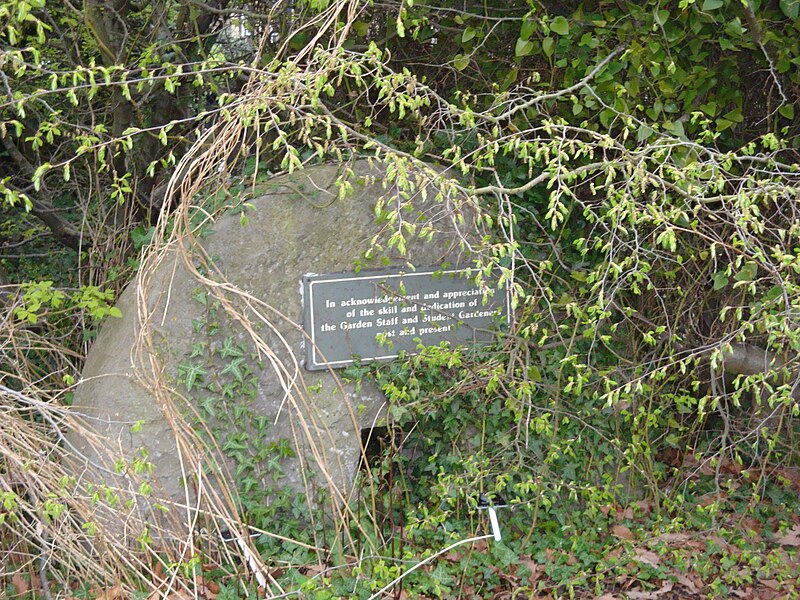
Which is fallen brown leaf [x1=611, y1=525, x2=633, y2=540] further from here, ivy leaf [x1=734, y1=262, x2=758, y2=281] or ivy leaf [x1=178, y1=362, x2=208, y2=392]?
ivy leaf [x1=178, y1=362, x2=208, y2=392]

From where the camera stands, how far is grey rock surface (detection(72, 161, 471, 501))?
4066 mm

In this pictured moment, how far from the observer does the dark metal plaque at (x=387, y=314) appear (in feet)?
14.0

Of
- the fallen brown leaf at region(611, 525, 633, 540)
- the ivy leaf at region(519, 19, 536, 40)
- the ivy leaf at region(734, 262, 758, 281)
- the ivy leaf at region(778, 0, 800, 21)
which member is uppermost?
the ivy leaf at region(778, 0, 800, 21)

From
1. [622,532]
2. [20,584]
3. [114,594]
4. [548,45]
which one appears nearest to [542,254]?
[548,45]

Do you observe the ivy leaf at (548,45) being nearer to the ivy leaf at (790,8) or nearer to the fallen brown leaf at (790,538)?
the ivy leaf at (790,8)

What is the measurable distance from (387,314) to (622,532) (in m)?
1.67

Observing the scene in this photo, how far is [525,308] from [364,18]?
197 centimetres

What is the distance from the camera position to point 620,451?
4520 mm

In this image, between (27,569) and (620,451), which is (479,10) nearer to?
(620,451)

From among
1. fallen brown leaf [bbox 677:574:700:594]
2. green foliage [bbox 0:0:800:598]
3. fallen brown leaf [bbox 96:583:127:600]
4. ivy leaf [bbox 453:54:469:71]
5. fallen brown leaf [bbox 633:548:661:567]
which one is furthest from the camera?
ivy leaf [bbox 453:54:469:71]

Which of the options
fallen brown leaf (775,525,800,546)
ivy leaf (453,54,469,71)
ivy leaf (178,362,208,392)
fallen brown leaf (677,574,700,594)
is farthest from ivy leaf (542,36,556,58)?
fallen brown leaf (775,525,800,546)

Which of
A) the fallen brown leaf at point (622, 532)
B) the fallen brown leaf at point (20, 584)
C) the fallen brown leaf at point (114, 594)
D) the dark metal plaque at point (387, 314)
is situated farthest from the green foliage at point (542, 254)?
the fallen brown leaf at point (20, 584)

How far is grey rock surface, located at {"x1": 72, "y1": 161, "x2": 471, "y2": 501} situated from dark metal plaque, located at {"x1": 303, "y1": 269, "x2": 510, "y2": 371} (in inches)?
3.3

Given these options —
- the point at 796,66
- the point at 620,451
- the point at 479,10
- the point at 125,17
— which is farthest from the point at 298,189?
the point at 796,66
